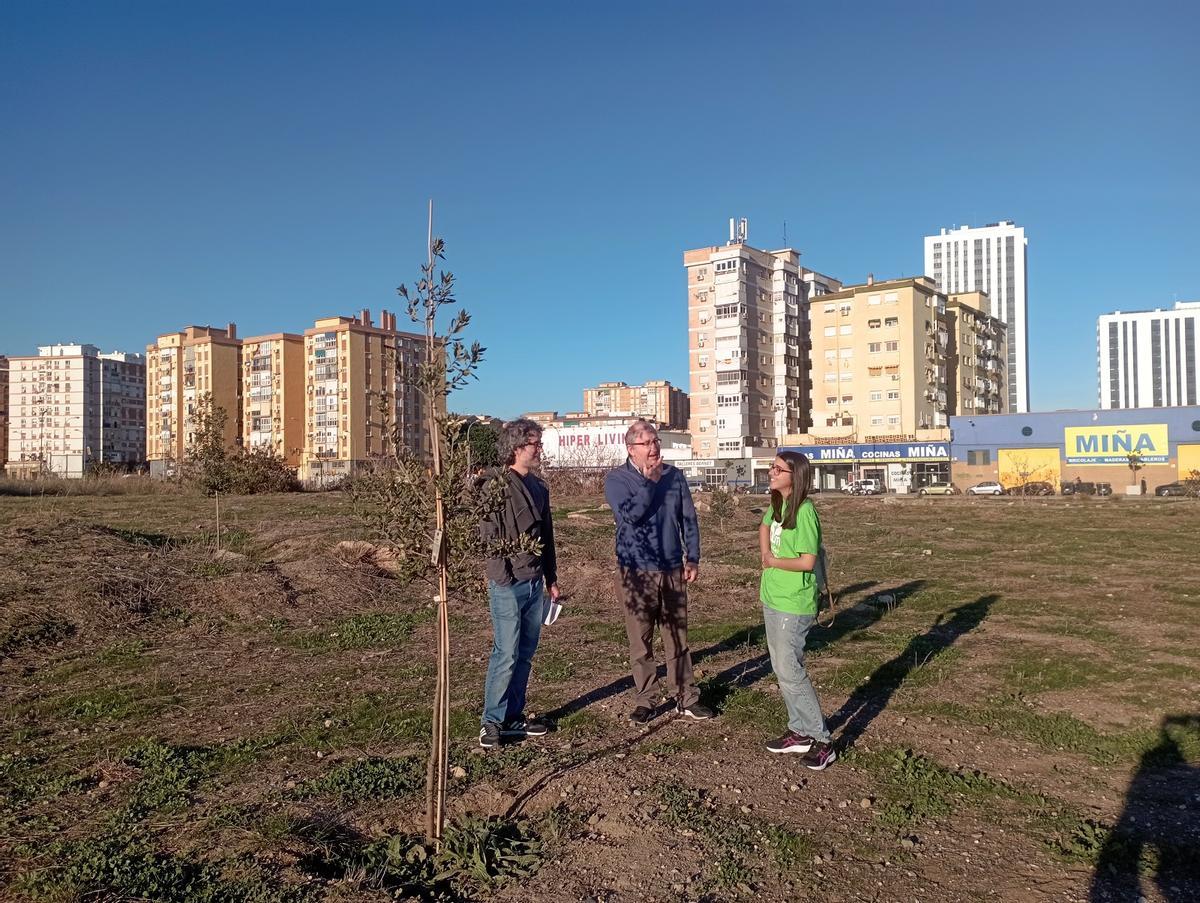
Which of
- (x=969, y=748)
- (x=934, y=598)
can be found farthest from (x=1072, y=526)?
(x=969, y=748)

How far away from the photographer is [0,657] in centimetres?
739

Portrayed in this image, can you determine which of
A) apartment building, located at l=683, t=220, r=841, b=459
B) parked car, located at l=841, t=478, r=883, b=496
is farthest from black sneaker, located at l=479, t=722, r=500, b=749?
apartment building, located at l=683, t=220, r=841, b=459

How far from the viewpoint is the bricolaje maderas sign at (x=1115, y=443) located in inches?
2452

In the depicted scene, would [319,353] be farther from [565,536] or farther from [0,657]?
[0,657]

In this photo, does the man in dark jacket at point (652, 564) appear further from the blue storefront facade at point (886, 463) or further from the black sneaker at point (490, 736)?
the blue storefront facade at point (886, 463)

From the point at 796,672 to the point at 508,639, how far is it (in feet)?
5.86

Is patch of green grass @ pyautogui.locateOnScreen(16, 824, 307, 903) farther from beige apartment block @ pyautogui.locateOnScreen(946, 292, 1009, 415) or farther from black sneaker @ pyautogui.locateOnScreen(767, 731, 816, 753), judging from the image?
beige apartment block @ pyautogui.locateOnScreen(946, 292, 1009, 415)

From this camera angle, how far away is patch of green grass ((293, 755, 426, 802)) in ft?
14.0

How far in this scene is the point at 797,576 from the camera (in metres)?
4.84

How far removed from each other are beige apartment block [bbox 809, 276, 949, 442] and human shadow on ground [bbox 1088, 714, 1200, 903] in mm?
76826

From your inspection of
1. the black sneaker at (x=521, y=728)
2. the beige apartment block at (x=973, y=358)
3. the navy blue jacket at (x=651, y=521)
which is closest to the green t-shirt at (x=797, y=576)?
the navy blue jacket at (x=651, y=521)

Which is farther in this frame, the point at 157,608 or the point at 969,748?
the point at 157,608

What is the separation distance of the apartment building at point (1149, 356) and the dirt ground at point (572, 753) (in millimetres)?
208368

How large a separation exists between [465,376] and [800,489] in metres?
2.22
